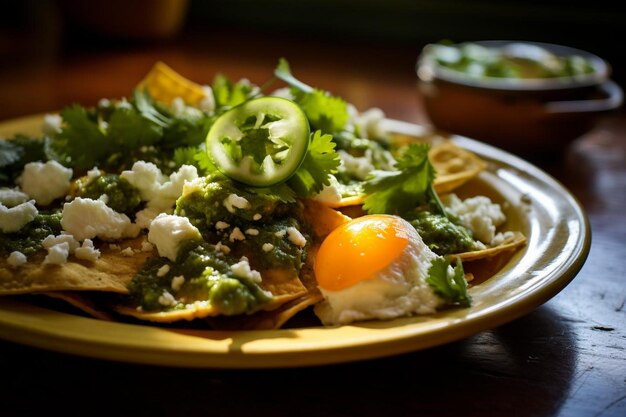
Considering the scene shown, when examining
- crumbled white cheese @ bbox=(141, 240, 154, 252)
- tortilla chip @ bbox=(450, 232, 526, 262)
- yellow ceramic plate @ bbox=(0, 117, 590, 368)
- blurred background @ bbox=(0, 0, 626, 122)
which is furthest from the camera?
blurred background @ bbox=(0, 0, 626, 122)

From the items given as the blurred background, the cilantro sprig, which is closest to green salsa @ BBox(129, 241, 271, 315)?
the cilantro sprig

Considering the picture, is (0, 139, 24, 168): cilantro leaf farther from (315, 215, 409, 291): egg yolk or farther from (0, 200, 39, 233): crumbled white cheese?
(315, 215, 409, 291): egg yolk

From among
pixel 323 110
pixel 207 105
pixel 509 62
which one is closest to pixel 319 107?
pixel 323 110

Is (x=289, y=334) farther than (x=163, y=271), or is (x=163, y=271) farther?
(x=163, y=271)

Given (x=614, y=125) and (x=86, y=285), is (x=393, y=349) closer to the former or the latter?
(x=86, y=285)

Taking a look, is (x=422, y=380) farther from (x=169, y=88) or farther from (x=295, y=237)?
(x=169, y=88)

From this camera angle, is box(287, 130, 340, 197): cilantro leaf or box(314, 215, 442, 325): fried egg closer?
box(314, 215, 442, 325): fried egg

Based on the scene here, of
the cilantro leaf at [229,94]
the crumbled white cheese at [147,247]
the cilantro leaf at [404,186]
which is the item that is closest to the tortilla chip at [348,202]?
the cilantro leaf at [404,186]
